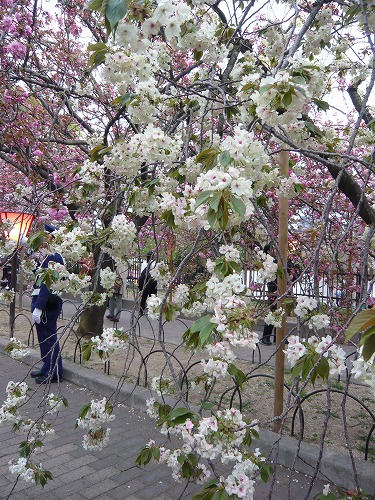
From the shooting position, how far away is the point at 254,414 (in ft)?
14.4

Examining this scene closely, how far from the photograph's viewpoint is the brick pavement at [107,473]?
3.17 m

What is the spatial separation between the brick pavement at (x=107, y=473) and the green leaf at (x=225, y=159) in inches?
87.7

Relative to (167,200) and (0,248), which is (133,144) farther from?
(0,248)

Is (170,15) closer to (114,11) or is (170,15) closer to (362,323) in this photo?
(114,11)

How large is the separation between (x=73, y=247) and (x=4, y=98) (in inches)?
132

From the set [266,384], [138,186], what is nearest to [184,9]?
[138,186]

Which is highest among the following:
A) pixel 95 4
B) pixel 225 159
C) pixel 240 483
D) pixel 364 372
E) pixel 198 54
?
pixel 198 54

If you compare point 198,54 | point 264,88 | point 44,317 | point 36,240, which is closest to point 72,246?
point 36,240

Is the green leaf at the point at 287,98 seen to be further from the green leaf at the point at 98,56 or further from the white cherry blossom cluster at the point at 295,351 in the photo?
the green leaf at the point at 98,56

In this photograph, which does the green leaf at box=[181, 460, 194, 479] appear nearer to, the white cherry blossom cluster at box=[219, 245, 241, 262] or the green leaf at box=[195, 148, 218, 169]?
the white cherry blossom cluster at box=[219, 245, 241, 262]

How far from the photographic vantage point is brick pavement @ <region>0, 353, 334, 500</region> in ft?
10.4

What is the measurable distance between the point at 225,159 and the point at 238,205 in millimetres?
267

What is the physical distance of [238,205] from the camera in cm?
159

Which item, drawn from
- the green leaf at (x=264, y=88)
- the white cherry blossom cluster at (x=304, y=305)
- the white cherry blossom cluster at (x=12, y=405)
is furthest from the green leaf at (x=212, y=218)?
the white cherry blossom cluster at (x=12, y=405)
